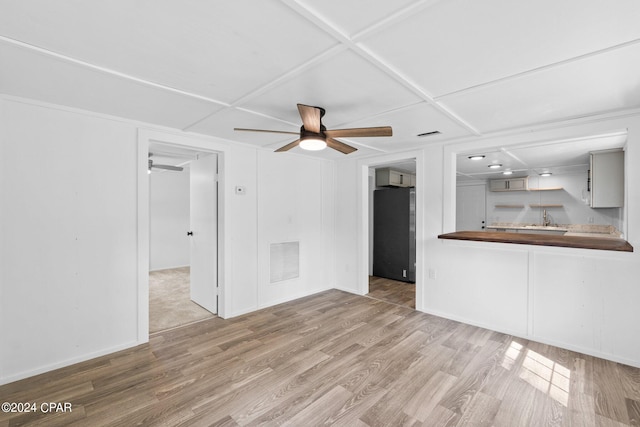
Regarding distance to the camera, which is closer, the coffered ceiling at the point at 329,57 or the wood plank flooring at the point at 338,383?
the coffered ceiling at the point at 329,57

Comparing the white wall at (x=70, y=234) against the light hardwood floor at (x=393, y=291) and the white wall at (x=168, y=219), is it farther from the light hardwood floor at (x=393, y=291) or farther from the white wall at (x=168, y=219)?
the white wall at (x=168, y=219)

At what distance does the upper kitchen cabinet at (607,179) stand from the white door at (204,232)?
5.18 meters

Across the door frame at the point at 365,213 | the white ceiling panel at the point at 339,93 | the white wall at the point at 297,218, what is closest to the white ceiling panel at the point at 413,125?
the white ceiling panel at the point at 339,93

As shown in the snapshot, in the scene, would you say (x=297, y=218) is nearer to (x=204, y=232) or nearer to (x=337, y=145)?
(x=204, y=232)

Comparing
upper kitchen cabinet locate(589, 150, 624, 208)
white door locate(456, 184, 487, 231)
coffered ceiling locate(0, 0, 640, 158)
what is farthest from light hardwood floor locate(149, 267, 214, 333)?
white door locate(456, 184, 487, 231)

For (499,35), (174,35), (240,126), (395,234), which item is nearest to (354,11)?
(499,35)

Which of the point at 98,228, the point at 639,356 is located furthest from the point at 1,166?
the point at 639,356

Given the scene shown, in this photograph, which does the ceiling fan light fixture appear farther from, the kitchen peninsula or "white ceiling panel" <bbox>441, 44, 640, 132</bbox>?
the kitchen peninsula

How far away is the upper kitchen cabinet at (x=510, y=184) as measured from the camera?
21.2 feet

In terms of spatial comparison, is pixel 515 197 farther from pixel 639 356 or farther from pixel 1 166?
pixel 1 166

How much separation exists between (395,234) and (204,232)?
349 cm

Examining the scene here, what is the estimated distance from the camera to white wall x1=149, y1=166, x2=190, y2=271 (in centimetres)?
680

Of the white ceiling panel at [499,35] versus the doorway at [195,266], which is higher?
the white ceiling panel at [499,35]

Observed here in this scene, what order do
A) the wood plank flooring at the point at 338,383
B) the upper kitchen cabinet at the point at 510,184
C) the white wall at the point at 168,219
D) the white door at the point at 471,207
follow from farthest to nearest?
the white door at the point at 471,207
the white wall at the point at 168,219
the upper kitchen cabinet at the point at 510,184
the wood plank flooring at the point at 338,383
